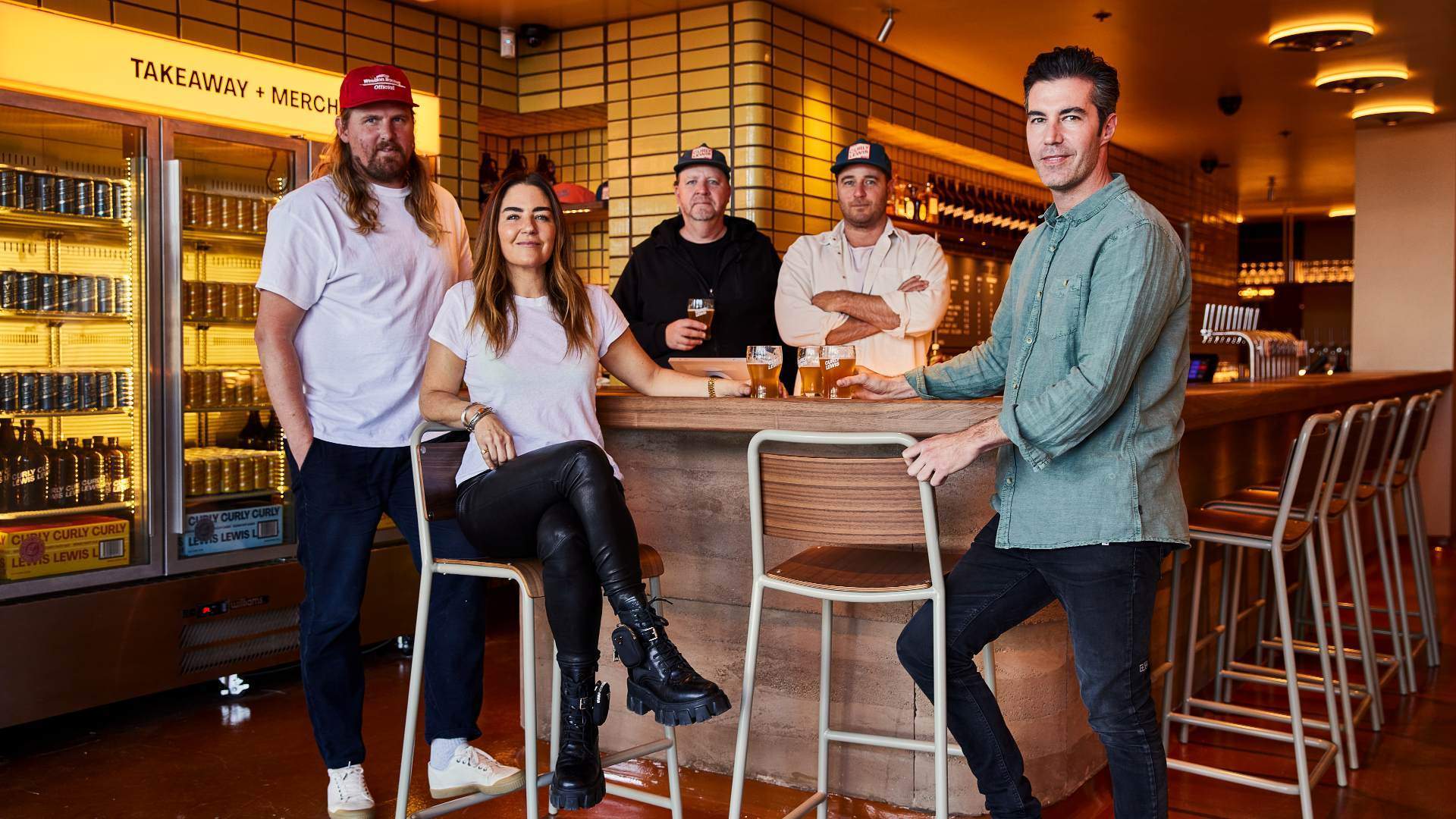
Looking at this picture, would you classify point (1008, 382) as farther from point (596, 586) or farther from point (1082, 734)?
point (1082, 734)

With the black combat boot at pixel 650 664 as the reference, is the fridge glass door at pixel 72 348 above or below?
above

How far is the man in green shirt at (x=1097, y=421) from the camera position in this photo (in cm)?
195

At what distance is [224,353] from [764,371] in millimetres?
2459

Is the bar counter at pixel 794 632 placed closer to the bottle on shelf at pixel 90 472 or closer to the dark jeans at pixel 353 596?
the dark jeans at pixel 353 596

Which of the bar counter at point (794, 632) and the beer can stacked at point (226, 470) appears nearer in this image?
the bar counter at point (794, 632)

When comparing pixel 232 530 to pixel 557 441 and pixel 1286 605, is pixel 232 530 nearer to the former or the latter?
pixel 557 441

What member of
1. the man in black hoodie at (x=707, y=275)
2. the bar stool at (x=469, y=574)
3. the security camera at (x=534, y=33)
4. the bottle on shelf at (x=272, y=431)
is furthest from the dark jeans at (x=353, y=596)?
the security camera at (x=534, y=33)

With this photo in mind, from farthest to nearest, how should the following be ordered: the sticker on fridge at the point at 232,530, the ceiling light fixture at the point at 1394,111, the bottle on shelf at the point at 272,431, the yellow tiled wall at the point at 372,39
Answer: the ceiling light fixture at the point at 1394,111, the bottle on shelf at the point at 272,431, the yellow tiled wall at the point at 372,39, the sticker on fridge at the point at 232,530

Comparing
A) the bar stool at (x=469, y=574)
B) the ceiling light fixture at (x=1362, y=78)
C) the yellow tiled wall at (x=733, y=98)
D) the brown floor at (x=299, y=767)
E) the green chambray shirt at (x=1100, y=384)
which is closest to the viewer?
the green chambray shirt at (x=1100, y=384)

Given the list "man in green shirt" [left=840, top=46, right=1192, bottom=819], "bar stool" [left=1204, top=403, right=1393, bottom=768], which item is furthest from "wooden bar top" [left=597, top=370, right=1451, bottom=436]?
"man in green shirt" [left=840, top=46, right=1192, bottom=819]

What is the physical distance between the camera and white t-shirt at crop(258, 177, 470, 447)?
2.79m

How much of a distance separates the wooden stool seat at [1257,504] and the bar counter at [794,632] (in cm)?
28

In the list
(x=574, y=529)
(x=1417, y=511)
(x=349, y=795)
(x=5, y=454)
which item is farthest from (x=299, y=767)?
(x=1417, y=511)

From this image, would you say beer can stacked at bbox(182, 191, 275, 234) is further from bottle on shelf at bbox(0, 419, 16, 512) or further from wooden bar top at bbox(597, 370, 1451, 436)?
wooden bar top at bbox(597, 370, 1451, 436)
